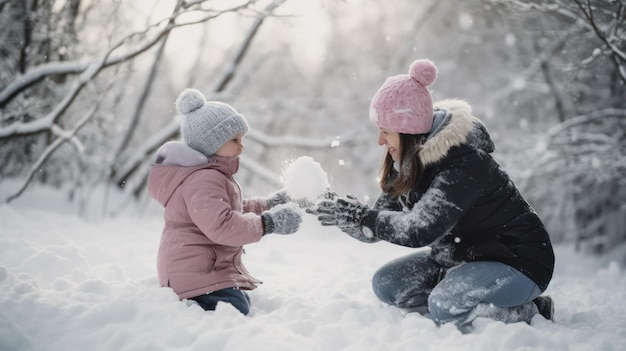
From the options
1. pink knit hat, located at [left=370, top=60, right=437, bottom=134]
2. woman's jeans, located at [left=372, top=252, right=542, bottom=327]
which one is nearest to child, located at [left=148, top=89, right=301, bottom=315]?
pink knit hat, located at [left=370, top=60, right=437, bottom=134]

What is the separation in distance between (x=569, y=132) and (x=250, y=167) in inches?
219

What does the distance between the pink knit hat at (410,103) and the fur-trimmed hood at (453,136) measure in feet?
0.33

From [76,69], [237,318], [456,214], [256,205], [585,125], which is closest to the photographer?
[237,318]

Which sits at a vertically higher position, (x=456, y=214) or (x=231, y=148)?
(x=231, y=148)

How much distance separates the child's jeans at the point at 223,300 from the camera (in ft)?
8.58

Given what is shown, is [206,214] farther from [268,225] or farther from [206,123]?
[206,123]

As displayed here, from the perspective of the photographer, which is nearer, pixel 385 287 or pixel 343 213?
pixel 343 213

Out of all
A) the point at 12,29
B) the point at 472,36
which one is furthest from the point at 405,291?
Answer: the point at 472,36

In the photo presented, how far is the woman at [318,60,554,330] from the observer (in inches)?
98.5

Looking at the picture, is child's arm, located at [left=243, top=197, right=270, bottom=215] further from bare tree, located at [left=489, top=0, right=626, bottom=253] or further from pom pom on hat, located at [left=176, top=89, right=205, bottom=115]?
bare tree, located at [left=489, top=0, right=626, bottom=253]

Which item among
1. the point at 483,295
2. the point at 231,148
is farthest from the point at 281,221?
the point at 483,295

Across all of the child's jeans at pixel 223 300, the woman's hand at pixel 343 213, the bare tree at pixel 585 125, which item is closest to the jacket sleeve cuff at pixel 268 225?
the woman's hand at pixel 343 213

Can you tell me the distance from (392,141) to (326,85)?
14.3 meters

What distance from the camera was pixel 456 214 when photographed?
249 centimetres
